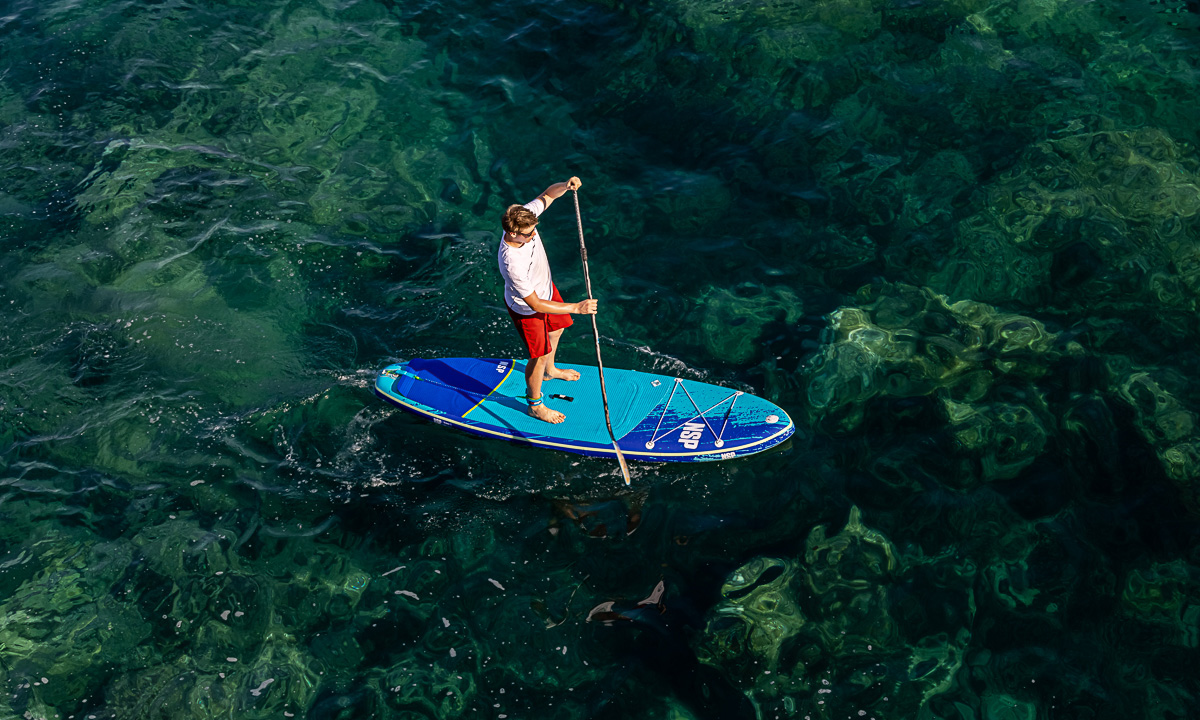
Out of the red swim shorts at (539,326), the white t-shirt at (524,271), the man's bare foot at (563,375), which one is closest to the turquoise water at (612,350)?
the man's bare foot at (563,375)

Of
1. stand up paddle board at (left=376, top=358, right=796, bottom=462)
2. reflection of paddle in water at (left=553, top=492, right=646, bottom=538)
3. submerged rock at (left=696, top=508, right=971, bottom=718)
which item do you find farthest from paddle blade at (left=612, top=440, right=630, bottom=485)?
submerged rock at (left=696, top=508, right=971, bottom=718)

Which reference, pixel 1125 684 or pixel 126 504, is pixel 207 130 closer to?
pixel 126 504

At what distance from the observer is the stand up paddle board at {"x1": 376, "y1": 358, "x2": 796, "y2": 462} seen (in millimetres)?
9195

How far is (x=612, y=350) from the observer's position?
10.6m

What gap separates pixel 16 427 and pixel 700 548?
794 centimetres

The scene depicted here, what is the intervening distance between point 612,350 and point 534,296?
2253 millimetres

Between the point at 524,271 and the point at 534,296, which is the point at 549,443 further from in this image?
the point at 524,271

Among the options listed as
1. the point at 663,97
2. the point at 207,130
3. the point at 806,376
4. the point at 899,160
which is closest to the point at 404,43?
the point at 207,130

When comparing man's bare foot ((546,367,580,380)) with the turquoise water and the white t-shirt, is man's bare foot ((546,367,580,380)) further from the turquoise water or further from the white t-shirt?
the white t-shirt

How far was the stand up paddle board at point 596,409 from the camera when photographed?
30.2 feet

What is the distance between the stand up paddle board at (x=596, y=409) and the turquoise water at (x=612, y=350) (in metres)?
0.30

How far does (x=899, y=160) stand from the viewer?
12359 mm

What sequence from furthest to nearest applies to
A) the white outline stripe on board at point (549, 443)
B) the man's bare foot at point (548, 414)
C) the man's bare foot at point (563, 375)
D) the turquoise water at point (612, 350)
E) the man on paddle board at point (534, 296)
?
the man's bare foot at point (563, 375) < the man's bare foot at point (548, 414) < the white outline stripe on board at point (549, 443) < the man on paddle board at point (534, 296) < the turquoise water at point (612, 350)

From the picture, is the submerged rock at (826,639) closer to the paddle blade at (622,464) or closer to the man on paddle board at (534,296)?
the paddle blade at (622,464)
